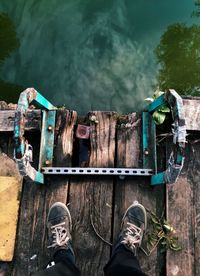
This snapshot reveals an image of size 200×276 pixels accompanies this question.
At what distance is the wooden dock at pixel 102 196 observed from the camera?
2387 mm

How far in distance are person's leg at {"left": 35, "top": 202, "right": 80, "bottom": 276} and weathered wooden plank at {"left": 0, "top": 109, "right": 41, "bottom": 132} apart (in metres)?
0.63

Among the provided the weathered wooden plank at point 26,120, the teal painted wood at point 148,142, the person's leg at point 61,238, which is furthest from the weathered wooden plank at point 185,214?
the weathered wooden plank at point 26,120

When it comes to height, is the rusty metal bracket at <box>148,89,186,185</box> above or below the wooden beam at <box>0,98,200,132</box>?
below

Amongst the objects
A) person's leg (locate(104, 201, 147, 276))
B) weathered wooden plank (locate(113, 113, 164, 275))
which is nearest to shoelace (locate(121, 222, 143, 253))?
person's leg (locate(104, 201, 147, 276))

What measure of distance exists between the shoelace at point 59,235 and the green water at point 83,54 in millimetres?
1351

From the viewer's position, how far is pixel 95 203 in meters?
2.49

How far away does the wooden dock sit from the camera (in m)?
2.39

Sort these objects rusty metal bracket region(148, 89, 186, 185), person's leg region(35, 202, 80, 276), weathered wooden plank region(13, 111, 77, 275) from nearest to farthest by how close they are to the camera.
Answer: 1. rusty metal bracket region(148, 89, 186, 185)
2. person's leg region(35, 202, 80, 276)
3. weathered wooden plank region(13, 111, 77, 275)

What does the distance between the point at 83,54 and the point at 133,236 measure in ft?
6.48

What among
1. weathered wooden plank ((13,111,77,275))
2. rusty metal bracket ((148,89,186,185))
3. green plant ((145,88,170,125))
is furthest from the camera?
green plant ((145,88,170,125))

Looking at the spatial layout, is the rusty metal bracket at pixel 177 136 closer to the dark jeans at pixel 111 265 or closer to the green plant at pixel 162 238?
the green plant at pixel 162 238

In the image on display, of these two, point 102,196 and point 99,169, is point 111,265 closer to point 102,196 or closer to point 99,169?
point 102,196

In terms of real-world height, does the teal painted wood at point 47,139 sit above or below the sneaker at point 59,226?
above

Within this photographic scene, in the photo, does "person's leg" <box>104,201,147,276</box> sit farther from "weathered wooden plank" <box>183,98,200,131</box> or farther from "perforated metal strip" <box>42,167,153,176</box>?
"weathered wooden plank" <box>183,98,200,131</box>
